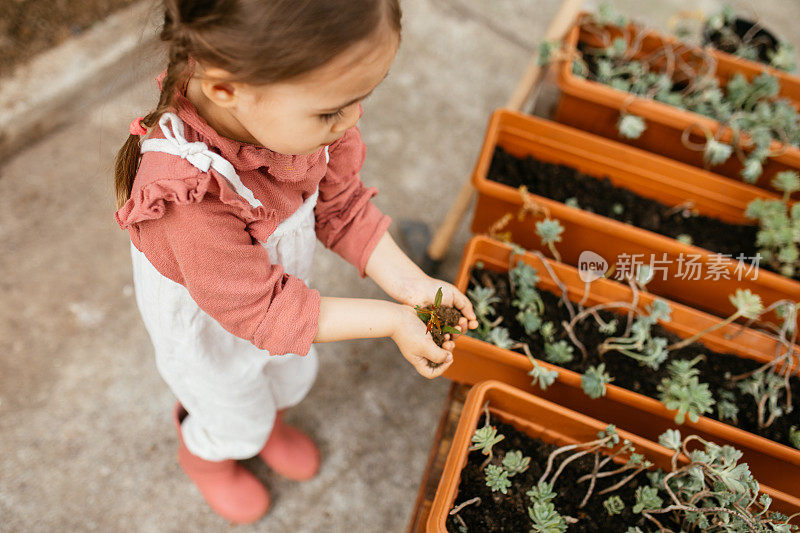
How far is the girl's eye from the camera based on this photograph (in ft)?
2.22

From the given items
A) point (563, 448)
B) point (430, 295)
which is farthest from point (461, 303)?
point (563, 448)

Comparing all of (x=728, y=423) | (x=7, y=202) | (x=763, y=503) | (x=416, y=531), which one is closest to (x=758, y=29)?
(x=728, y=423)

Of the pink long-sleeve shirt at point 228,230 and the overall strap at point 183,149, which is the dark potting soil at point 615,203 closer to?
the pink long-sleeve shirt at point 228,230

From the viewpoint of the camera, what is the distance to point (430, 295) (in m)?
0.97

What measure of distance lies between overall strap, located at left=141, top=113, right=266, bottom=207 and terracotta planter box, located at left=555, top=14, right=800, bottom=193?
979mm

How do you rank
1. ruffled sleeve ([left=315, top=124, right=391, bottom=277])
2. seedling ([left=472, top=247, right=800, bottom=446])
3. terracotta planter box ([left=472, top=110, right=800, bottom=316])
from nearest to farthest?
ruffled sleeve ([left=315, top=124, right=391, bottom=277]) < seedling ([left=472, top=247, right=800, bottom=446]) < terracotta planter box ([left=472, top=110, right=800, bottom=316])

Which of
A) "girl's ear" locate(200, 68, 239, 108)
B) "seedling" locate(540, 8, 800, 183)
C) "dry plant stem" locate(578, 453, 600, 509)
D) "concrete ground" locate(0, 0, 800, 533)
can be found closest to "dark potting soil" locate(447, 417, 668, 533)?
"dry plant stem" locate(578, 453, 600, 509)

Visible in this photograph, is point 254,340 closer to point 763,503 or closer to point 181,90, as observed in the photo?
point 181,90

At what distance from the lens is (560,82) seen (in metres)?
1.41

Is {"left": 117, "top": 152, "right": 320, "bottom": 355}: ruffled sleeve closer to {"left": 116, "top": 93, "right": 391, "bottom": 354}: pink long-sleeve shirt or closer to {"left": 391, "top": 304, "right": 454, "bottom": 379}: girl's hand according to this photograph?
{"left": 116, "top": 93, "right": 391, "bottom": 354}: pink long-sleeve shirt

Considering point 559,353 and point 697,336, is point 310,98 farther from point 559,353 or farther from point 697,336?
point 697,336

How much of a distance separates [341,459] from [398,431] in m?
0.17

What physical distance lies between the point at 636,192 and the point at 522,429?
709 mm

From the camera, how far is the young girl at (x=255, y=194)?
1.97 ft
